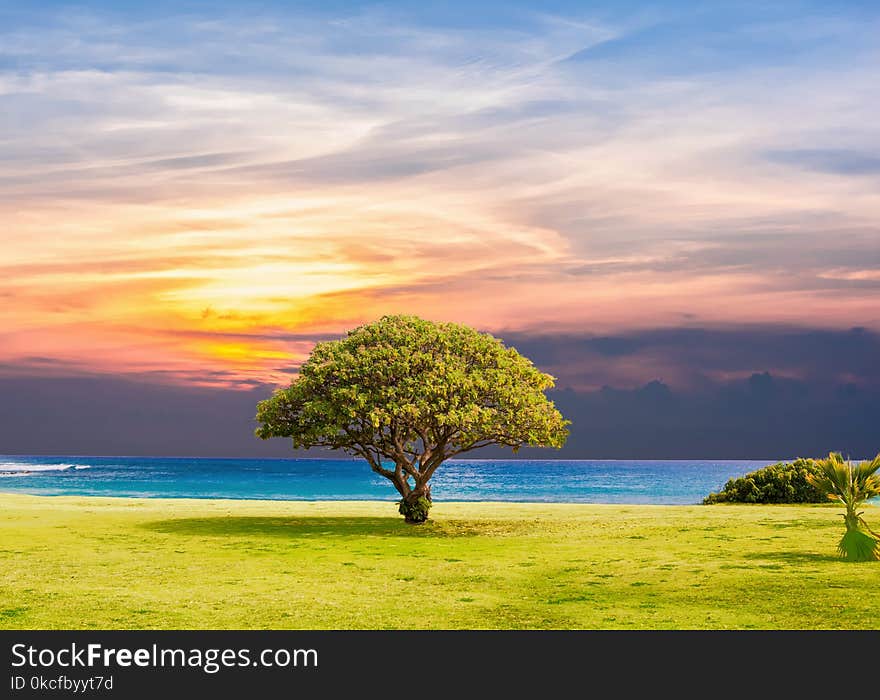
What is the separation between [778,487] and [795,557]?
37.7m

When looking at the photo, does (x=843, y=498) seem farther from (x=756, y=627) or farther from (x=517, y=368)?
(x=517, y=368)

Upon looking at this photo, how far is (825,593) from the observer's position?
22.5 metres

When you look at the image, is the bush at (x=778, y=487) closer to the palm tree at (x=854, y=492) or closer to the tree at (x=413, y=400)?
the tree at (x=413, y=400)

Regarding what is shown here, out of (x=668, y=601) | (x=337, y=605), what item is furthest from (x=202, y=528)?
(x=668, y=601)

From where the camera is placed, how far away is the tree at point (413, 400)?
40.9m

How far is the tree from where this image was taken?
4091 cm

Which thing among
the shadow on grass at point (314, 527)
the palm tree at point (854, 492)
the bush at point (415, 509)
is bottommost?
the shadow on grass at point (314, 527)

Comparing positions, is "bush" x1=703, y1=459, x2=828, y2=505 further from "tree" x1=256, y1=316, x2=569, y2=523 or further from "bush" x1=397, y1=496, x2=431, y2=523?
"bush" x1=397, y1=496, x2=431, y2=523

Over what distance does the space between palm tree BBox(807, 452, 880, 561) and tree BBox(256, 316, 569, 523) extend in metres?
16.0

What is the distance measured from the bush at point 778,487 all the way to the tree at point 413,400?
27895 millimetres

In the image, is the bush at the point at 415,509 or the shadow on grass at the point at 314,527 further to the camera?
the bush at the point at 415,509

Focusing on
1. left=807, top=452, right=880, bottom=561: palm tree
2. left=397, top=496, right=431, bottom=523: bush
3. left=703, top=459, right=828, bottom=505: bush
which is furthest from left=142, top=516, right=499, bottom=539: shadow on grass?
left=703, top=459, right=828, bottom=505: bush

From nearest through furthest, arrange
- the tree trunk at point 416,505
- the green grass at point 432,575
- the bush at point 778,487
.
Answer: the green grass at point 432,575 → the tree trunk at point 416,505 → the bush at point 778,487

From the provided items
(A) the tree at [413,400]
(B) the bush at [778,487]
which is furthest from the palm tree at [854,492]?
(B) the bush at [778,487]
